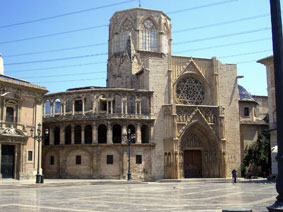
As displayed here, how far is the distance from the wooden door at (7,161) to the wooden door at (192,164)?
19.6 m

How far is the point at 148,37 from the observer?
51406 mm

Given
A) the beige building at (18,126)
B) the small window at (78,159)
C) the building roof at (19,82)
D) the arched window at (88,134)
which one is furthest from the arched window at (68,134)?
the building roof at (19,82)

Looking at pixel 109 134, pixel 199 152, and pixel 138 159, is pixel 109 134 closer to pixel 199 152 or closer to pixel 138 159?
pixel 138 159

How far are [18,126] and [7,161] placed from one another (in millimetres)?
3173

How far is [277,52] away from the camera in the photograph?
940 centimetres

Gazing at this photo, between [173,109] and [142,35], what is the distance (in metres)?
14.4

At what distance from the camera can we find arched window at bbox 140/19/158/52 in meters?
51.0

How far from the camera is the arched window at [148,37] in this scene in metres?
51.0

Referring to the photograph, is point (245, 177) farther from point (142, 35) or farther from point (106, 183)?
point (142, 35)

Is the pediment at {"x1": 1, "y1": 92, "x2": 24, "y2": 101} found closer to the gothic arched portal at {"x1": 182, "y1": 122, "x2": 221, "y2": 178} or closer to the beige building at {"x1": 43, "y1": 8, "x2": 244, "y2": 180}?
the beige building at {"x1": 43, "y1": 8, "x2": 244, "y2": 180}

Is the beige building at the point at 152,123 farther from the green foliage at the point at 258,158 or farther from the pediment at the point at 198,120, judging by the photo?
the green foliage at the point at 258,158

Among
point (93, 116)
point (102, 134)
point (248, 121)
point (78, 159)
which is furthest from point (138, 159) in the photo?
point (248, 121)

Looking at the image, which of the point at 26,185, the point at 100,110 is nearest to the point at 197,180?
the point at 100,110

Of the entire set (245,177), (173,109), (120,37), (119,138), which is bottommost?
(245,177)
